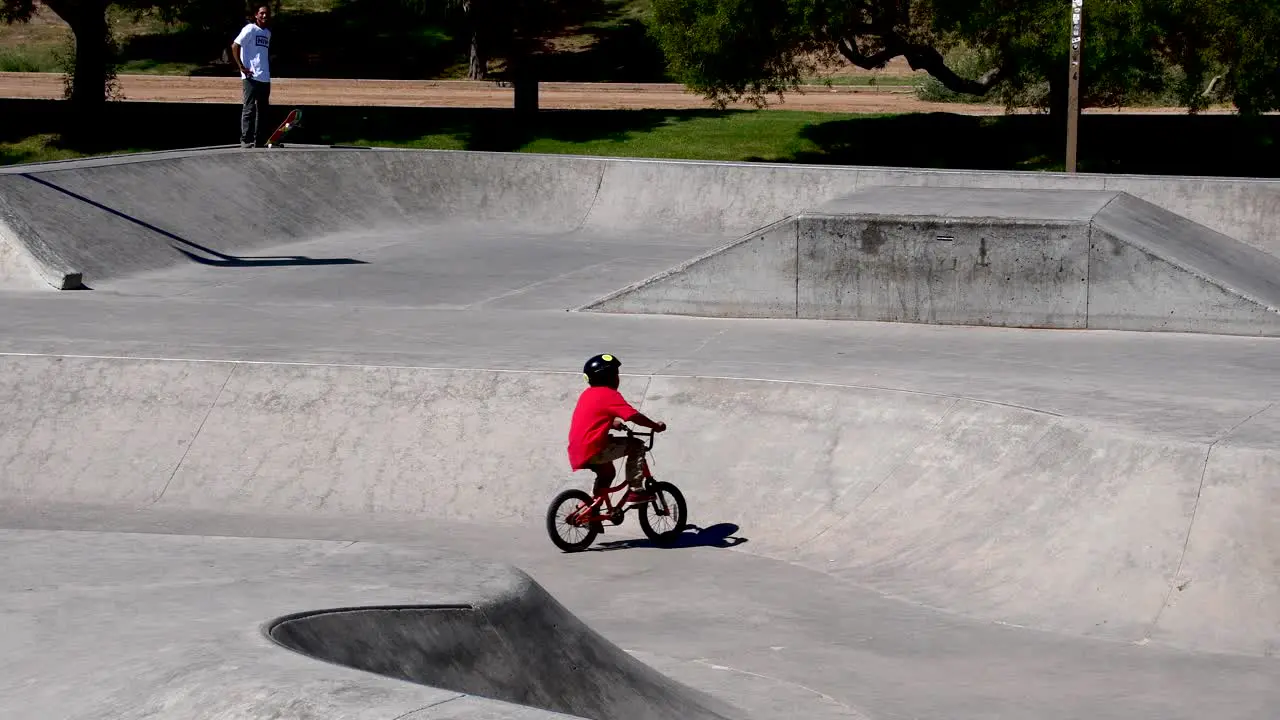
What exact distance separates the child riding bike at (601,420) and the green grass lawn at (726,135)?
60.2 feet

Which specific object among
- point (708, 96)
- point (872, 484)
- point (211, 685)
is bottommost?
point (872, 484)

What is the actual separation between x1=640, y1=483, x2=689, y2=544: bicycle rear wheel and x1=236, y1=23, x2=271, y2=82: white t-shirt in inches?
490

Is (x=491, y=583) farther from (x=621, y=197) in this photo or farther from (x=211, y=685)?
(x=621, y=197)

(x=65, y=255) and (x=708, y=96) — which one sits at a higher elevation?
(x=708, y=96)

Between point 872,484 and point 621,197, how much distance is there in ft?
44.3

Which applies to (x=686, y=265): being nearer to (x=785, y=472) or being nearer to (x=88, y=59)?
(x=785, y=472)

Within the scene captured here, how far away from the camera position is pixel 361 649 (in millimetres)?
5961

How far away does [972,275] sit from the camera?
1477cm

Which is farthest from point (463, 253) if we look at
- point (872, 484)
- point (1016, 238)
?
point (872, 484)

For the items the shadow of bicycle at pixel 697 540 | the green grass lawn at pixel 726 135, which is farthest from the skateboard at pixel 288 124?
the shadow of bicycle at pixel 697 540

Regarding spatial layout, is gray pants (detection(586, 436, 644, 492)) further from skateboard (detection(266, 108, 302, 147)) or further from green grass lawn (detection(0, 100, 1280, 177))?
green grass lawn (detection(0, 100, 1280, 177))

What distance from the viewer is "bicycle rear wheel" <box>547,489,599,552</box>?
403 inches

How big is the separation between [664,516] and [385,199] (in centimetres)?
1447

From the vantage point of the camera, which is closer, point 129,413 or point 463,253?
point 129,413
